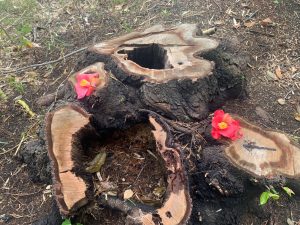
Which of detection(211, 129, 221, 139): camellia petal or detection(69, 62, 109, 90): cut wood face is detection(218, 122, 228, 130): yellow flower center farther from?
detection(69, 62, 109, 90): cut wood face

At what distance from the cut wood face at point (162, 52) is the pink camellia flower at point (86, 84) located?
0.23 meters

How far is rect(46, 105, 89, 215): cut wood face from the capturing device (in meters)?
2.45

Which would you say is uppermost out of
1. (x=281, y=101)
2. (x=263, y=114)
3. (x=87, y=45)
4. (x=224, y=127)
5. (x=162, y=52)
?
(x=162, y=52)

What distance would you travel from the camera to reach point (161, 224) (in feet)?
7.47

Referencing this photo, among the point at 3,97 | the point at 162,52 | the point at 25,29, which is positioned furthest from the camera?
the point at 25,29

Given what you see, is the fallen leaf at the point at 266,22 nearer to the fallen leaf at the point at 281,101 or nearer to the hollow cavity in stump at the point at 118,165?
the fallen leaf at the point at 281,101

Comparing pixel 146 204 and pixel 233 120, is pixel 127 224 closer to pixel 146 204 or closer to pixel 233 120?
pixel 146 204

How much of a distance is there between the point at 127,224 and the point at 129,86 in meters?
0.98

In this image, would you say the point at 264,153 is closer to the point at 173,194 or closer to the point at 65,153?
the point at 173,194

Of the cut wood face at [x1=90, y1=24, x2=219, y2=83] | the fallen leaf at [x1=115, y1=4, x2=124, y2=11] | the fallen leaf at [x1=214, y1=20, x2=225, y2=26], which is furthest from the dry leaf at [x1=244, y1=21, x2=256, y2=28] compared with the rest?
Result: the fallen leaf at [x1=115, y1=4, x2=124, y2=11]

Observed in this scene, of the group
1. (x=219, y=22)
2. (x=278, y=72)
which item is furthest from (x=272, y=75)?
(x=219, y=22)

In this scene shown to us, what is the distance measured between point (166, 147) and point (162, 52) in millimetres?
960

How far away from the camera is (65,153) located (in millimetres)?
2576

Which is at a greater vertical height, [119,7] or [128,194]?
[119,7]
